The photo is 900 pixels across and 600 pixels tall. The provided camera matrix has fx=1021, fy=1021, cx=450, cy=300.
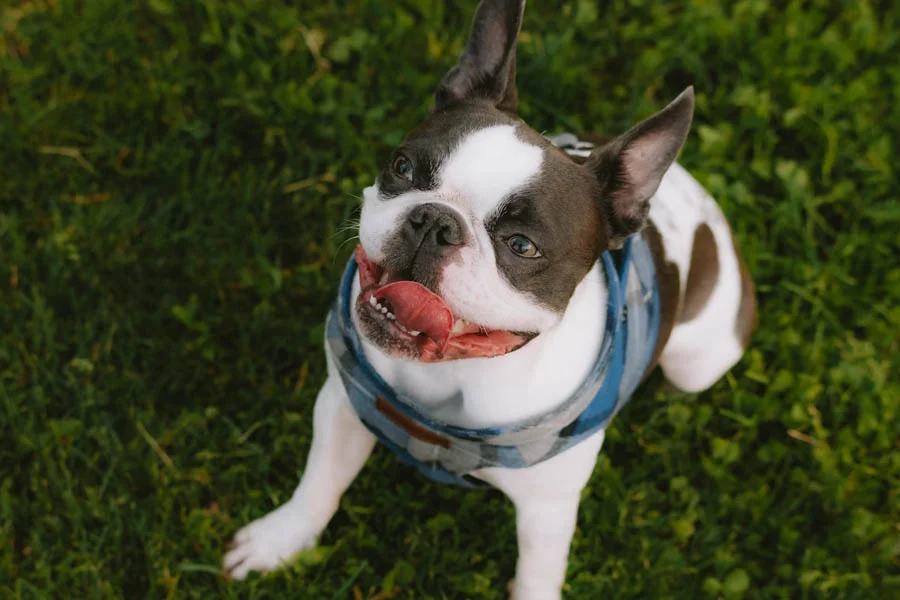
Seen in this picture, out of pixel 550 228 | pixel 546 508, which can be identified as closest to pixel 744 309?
pixel 546 508

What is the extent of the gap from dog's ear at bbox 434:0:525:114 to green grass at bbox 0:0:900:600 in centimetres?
144

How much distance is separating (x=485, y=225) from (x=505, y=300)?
19 cm

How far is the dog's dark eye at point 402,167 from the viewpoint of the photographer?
256cm

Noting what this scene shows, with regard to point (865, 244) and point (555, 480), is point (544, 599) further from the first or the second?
point (865, 244)

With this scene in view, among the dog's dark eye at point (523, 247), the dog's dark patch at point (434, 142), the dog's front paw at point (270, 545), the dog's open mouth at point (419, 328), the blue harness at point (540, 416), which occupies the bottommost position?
the dog's front paw at point (270, 545)

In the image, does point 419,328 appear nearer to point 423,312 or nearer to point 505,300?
point 423,312

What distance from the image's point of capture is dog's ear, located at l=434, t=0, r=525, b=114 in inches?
102

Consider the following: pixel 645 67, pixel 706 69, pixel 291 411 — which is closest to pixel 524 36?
pixel 645 67

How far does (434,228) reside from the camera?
2.34 m

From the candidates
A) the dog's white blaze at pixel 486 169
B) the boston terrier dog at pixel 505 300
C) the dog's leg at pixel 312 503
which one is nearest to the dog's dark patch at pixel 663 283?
the boston terrier dog at pixel 505 300

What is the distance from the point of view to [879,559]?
3705 millimetres

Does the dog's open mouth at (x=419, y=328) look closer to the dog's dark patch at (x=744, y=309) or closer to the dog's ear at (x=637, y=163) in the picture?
the dog's ear at (x=637, y=163)

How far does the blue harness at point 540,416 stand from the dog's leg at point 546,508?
0.07 m

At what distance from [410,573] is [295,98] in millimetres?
2068
